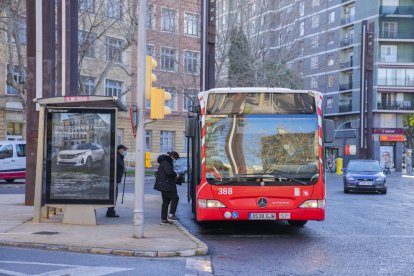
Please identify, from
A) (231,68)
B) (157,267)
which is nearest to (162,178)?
(157,267)

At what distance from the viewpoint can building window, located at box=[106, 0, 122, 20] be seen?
115 ft

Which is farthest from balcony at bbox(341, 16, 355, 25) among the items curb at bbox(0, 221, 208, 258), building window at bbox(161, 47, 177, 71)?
curb at bbox(0, 221, 208, 258)

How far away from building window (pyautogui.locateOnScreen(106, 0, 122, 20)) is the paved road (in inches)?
917

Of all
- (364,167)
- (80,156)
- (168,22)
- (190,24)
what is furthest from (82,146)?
(190,24)

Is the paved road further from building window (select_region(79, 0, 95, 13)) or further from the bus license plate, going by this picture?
building window (select_region(79, 0, 95, 13))

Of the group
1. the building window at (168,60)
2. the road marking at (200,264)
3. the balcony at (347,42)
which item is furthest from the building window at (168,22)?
the road marking at (200,264)

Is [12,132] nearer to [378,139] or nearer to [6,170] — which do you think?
[6,170]

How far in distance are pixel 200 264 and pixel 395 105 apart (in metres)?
64.8

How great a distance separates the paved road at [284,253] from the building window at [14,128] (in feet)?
104

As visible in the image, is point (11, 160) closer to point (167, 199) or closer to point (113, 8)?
point (113, 8)

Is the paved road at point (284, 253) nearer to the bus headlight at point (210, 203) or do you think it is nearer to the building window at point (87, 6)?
the bus headlight at point (210, 203)

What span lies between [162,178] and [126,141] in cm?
3784

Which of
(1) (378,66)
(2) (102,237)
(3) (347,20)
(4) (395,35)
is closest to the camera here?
(2) (102,237)

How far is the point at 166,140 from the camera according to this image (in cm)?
5453
